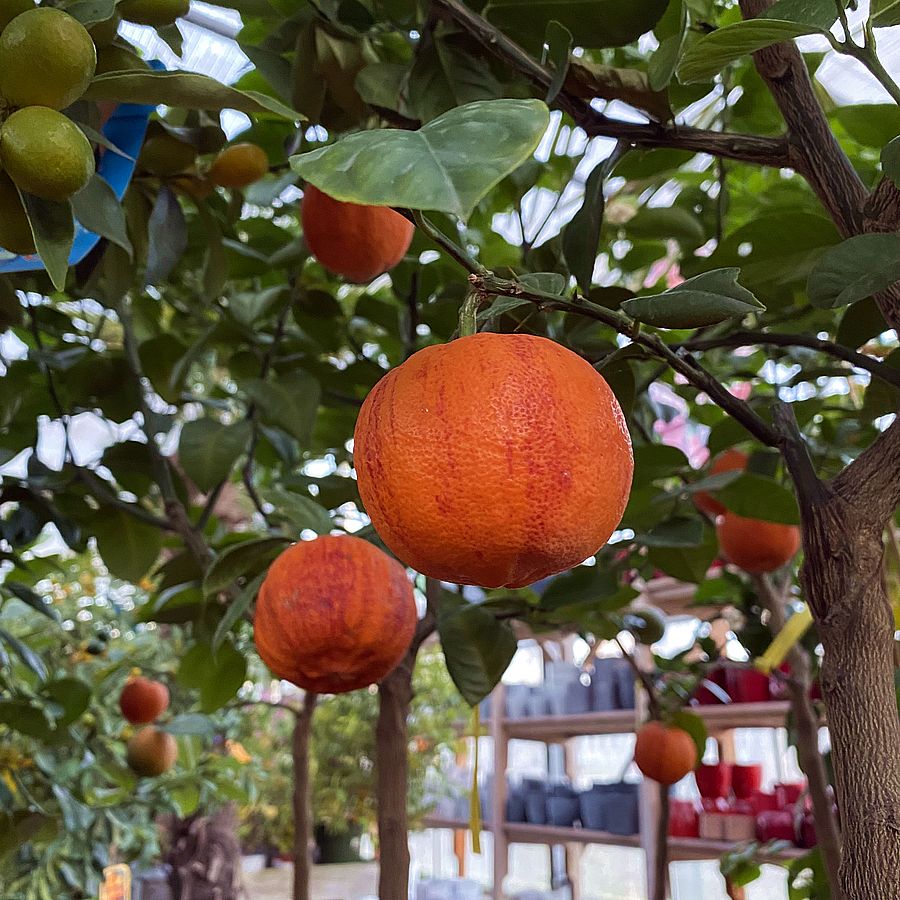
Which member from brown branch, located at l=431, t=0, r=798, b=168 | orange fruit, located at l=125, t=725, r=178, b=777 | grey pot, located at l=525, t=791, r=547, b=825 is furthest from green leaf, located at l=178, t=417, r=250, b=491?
grey pot, located at l=525, t=791, r=547, b=825

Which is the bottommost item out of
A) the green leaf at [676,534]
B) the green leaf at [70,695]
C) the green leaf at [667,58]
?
the green leaf at [70,695]

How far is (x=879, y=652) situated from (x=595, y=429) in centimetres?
19

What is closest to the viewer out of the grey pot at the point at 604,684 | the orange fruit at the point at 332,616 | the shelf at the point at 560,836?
the orange fruit at the point at 332,616

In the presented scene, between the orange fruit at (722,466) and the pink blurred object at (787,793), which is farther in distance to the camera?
the pink blurred object at (787,793)

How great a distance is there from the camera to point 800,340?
19.4 inches

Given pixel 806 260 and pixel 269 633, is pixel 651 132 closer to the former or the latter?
pixel 806 260

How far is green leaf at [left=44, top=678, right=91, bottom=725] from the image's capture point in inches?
43.5

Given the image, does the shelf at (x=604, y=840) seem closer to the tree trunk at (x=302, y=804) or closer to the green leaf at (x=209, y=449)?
the tree trunk at (x=302, y=804)

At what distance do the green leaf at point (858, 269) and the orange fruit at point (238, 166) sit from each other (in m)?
0.38

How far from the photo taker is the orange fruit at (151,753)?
1.43 metres

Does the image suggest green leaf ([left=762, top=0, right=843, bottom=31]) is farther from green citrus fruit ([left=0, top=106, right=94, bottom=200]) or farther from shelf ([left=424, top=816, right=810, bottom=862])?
shelf ([left=424, top=816, right=810, bottom=862])

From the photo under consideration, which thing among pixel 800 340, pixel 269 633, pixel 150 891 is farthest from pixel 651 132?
pixel 150 891

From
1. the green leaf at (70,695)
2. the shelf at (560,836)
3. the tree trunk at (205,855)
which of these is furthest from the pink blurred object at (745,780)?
the green leaf at (70,695)

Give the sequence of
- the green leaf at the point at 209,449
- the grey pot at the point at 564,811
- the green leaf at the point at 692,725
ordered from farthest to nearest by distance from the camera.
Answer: the grey pot at the point at 564,811 < the green leaf at the point at 692,725 < the green leaf at the point at 209,449
